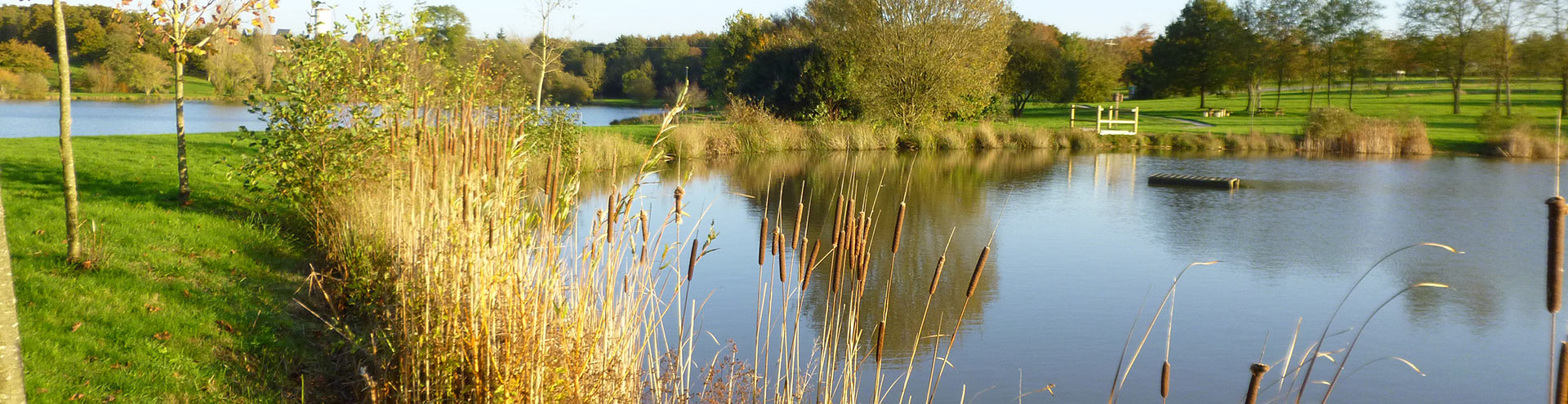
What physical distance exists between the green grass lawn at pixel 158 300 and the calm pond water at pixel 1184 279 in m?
1.94

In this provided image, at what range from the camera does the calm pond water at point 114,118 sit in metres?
16.5

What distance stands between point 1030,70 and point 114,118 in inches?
1147

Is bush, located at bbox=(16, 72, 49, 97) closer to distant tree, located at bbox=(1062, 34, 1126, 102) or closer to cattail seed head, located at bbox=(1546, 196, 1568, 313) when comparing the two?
cattail seed head, located at bbox=(1546, 196, 1568, 313)

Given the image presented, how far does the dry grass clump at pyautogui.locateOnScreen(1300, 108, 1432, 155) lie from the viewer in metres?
23.8

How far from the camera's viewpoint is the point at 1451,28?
3531cm

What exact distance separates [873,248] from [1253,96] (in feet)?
117

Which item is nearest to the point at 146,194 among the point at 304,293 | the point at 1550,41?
the point at 304,293

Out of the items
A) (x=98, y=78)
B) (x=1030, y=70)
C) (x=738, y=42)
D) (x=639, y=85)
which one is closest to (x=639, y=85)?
(x=639, y=85)

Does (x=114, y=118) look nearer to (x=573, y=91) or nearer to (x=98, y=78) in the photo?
(x=98, y=78)

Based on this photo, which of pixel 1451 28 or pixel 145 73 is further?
pixel 1451 28

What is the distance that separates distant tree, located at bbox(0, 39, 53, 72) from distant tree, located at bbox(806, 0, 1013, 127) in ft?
62.4

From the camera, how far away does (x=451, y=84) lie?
32.2 feet

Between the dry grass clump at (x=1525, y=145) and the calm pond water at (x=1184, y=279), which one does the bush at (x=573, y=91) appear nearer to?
the calm pond water at (x=1184, y=279)

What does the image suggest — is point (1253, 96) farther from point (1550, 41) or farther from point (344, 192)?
point (344, 192)
